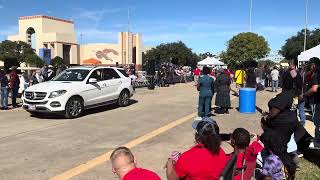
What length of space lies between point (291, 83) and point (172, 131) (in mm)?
3163

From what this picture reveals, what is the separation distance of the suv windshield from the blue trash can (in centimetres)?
539

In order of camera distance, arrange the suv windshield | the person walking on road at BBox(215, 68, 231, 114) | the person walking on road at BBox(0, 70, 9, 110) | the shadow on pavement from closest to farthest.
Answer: the shadow on pavement
the person walking on road at BBox(215, 68, 231, 114)
the suv windshield
the person walking on road at BBox(0, 70, 9, 110)

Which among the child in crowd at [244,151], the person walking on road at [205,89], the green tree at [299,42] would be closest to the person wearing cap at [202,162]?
the child in crowd at [244,151]

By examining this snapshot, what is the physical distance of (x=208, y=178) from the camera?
3986 millimetres

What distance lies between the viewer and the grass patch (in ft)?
22.4

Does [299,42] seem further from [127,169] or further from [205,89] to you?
[127,169]

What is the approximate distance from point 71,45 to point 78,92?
9624cm

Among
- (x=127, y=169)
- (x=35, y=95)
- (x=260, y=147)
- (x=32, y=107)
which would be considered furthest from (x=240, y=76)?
(x=127, y=169)

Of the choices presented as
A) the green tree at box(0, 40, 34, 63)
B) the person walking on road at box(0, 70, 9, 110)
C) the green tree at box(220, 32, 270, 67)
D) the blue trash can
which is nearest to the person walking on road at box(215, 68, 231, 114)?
the blue trash can

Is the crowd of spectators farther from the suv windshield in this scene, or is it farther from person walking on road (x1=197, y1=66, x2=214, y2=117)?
the suv windshield

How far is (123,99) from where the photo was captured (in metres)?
16.7

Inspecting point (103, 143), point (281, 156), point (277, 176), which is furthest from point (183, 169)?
point (103, 143)

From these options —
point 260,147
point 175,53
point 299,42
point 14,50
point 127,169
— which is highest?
point 299,42

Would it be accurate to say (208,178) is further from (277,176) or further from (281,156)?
(281,156)
